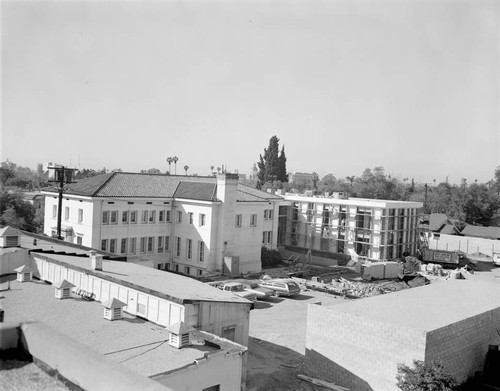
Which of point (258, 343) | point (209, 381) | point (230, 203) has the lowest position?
point (258, 343)

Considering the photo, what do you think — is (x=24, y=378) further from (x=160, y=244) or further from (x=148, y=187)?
(x=148, y=187)

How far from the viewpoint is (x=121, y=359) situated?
46.6 ft

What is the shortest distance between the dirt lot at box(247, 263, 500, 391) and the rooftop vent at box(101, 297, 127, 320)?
5723 millimetres

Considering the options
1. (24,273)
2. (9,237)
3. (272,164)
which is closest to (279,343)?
(24,273)

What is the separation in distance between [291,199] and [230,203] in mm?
19690

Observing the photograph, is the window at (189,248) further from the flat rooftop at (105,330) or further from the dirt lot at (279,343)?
the flat rooftop at (105,330)

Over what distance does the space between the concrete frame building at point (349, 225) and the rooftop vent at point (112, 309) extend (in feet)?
133

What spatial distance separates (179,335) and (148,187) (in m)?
31.2

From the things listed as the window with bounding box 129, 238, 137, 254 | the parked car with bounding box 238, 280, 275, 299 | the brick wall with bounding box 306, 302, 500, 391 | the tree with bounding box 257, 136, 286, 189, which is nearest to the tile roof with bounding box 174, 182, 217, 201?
the window with bounding box 129, 238, 137, 254

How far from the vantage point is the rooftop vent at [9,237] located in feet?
79.7

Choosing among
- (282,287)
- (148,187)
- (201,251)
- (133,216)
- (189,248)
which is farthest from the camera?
(148,187)

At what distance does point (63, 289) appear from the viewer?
1977 centimetres

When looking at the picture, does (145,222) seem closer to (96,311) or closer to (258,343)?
(258,343)

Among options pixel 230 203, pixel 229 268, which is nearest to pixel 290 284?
pixel 229 268
